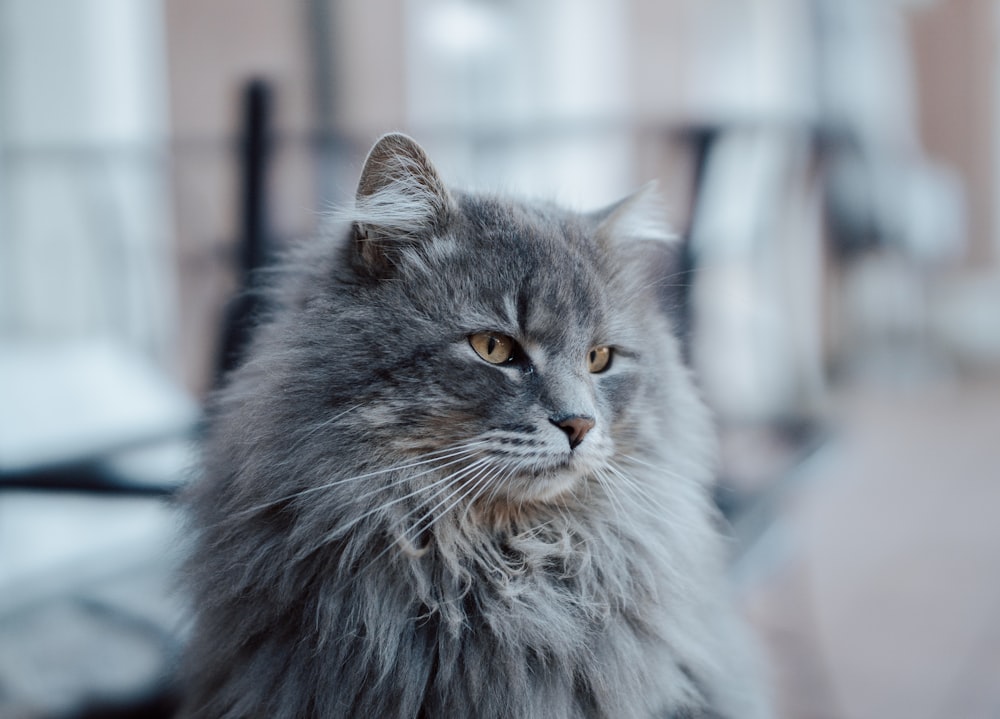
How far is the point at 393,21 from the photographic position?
4184mm

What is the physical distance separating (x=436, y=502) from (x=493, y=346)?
184 millimetres

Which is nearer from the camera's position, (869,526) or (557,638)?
(557,638)

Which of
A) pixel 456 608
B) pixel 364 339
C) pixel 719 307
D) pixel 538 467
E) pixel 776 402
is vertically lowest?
pixel 776 402

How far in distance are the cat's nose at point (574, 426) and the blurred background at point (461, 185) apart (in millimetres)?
404

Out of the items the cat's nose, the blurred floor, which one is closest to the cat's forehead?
the cat's nose

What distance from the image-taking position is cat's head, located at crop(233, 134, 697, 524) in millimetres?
918

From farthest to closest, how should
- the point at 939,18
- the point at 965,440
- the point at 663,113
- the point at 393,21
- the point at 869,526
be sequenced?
the point at 939,18
the point at 663,113
the point at 965,440
the point at 393,21
the point at 869,526

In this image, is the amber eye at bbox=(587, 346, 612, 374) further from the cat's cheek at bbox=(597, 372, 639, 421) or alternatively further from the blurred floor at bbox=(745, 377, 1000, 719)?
the blurred floor at bbox=(745, 377, 1000, 719)

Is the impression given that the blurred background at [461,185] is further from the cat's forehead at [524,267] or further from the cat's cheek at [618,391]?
the cat's cheek at [618,391]

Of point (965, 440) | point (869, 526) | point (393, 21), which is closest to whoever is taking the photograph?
point (869, 526)

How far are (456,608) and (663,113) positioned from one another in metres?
5.12

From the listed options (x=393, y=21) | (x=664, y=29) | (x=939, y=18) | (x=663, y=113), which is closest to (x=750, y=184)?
(x=393, y=21)

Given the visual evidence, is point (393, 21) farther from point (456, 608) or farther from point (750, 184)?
point (456, 608)

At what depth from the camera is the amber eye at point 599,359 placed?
105cm
